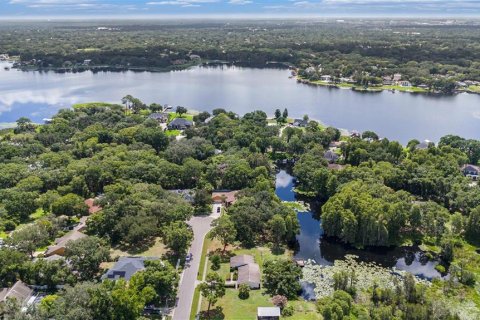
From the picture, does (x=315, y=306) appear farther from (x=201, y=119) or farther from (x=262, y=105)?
(x=262, y=105)

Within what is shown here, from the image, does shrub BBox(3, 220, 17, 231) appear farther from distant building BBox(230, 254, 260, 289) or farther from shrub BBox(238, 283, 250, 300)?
shrub BBox(238, 283, 250, 300)

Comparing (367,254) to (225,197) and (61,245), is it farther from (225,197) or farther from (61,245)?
(61,245)

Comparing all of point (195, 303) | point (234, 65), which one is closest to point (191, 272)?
point (195, 303)

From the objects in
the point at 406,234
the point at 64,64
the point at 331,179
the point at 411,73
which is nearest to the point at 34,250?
the point at 331,179

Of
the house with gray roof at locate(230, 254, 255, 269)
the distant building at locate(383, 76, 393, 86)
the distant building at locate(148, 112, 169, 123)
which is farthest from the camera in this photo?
the distant building at locate(383, 76, 393, 86)

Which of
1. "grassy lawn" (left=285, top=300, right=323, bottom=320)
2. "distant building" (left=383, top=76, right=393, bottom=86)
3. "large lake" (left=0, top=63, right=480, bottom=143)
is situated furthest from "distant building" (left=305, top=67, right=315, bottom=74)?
"grassy lawn" (left=285, top=300, right=323, bottom=320)

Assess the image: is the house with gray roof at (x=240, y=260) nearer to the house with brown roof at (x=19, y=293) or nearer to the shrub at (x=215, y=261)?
the shrub at (x=215, y=261)
